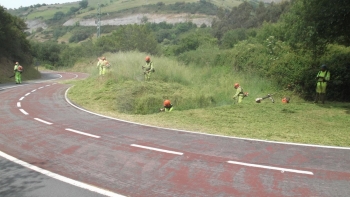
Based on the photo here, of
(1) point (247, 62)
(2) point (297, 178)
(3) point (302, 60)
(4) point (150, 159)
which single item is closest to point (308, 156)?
(2) point (297, 178)

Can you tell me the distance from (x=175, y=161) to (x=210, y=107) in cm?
838

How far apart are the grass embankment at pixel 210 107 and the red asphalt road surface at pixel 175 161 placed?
3.95ft

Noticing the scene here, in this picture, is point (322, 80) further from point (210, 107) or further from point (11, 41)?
point (11, 41)

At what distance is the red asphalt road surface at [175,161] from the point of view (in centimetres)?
536

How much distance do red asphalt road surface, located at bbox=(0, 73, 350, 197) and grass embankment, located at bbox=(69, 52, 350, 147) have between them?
1.20 m

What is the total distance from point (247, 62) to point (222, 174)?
21456mm

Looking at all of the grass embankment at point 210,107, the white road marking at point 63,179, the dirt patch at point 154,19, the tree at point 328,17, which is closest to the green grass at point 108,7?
the dirt patch at point 154,19

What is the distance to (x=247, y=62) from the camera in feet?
86.6

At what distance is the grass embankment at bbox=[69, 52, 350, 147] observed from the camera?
987 cm

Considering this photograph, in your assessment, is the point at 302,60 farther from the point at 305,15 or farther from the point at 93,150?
the point at 93,150

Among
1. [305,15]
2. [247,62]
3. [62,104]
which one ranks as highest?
[305,15]

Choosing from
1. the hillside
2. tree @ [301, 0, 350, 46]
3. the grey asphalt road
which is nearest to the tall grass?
tree @ [301, 0, 350, 46]

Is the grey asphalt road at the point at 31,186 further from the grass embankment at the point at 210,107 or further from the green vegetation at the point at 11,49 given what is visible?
the green vegetation at the point at 11,49

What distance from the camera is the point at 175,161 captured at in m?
6.81
